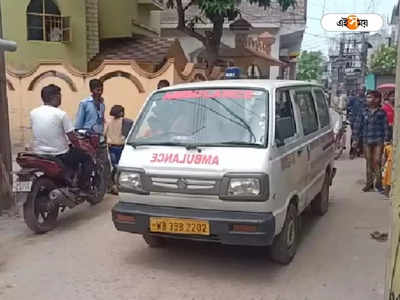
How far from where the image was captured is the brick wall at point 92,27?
1411cm

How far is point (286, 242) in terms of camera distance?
15.2 ft

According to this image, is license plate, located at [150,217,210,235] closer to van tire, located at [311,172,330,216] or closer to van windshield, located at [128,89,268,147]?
van windshield, located at [128,89,268,147]

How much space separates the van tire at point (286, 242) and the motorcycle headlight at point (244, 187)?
61 centimetres

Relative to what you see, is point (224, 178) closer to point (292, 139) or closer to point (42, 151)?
point (292, 139)

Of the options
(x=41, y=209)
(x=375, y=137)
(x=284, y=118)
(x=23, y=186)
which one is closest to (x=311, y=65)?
(x=375, y=137)

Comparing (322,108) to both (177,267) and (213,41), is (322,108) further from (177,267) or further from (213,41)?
(213,41)

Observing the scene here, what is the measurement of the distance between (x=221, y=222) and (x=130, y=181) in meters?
0.95

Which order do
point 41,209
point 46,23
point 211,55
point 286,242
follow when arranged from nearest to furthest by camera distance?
point 286,242, point 41,209, point 46,23, point 211,55

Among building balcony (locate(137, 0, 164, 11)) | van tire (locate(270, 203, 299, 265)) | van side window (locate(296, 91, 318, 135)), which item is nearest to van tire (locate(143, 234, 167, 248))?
van tire (locate(270, 203, 299, 265))

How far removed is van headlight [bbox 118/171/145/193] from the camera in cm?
447

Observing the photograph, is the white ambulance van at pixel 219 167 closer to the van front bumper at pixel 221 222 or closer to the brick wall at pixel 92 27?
the van front bumper at pixel 221 222

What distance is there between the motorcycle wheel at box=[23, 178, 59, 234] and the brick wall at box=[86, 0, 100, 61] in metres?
9.18

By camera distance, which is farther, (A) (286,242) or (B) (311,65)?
(B) (311,65)

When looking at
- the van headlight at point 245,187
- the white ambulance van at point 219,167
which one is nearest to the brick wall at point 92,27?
the white ambulance van at point 219,167
